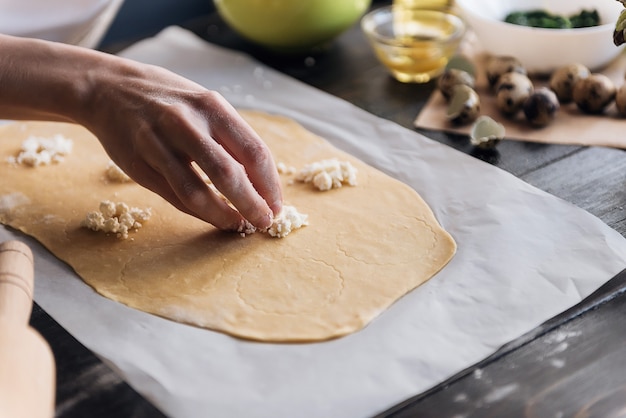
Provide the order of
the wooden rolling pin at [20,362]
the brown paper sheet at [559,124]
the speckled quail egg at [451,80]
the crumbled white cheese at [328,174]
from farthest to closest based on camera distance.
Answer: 1. the speckled quail egg at [451,80]
2. the brown paper sheet at [559,124]
3. the crumbled white cheese at [328,174]
4. the wooden rolling pin at [20,362]

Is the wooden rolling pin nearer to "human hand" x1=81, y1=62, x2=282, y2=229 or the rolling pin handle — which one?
the rolling pin handle

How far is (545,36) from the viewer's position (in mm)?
1408

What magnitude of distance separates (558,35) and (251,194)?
689mm

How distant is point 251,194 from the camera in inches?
39.9

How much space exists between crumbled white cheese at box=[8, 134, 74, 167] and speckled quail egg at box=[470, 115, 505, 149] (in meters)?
0.64

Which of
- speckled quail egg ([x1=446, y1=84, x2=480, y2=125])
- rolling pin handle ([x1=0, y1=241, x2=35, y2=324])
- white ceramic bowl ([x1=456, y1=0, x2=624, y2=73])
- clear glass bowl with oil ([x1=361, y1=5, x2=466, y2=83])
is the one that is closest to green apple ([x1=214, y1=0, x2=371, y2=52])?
clear glass bowl with oil ([x1=361, y1=5, x2=466, y2=83])

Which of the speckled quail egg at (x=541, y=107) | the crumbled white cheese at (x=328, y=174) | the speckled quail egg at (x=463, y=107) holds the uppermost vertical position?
the speckled quail egg at (x=541, y=107)

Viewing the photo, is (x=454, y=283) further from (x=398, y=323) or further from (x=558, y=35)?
(x=558, y=35)

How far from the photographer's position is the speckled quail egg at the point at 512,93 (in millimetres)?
1327

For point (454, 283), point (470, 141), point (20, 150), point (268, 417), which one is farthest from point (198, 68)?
point (268, 417)

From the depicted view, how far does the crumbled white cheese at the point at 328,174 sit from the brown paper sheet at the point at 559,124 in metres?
0.22

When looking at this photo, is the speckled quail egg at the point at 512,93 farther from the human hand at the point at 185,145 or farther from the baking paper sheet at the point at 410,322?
the human hand at the point at 185,145

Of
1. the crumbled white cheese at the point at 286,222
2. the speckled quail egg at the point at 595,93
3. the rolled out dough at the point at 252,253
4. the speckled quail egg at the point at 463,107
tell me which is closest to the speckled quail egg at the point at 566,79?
the speckled quail egg at the point at 595,93

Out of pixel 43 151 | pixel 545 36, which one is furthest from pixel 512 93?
pixel 43 151
